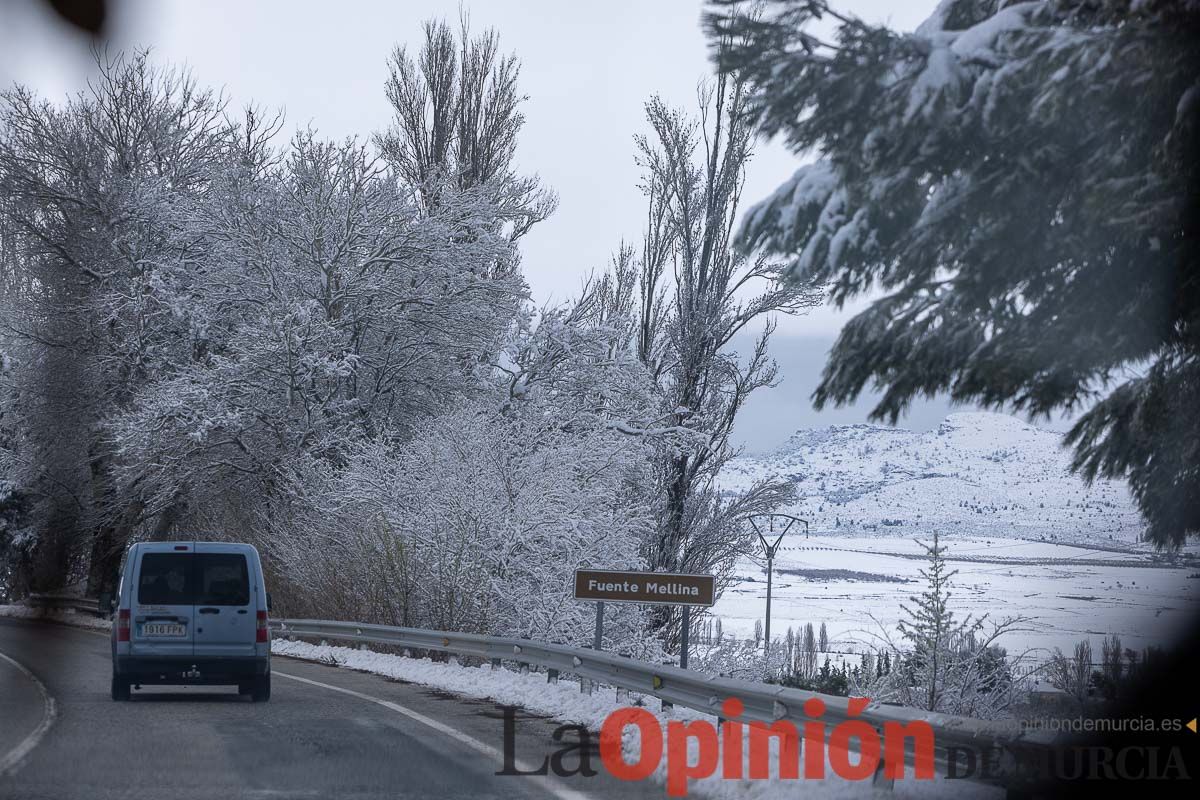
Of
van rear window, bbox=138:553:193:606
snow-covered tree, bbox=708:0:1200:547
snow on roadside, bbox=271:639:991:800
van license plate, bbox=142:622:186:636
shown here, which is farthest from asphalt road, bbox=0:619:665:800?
snow-covered tree, bbox=708:0:1200:547

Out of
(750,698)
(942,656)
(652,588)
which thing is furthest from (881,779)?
(942,656)

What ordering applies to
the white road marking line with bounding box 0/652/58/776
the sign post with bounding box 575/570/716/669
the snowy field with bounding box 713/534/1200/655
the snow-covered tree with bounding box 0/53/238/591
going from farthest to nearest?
the snow-covered tree with bounding box 0/53/238/591 < the sign post with bounding box 575/570/716/669 < the snowy field with bounding box 713/534/1200/655 < the white road marking line with bounding box 0/652/58/776

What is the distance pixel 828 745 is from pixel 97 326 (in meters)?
32.6

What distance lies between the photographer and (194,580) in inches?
645

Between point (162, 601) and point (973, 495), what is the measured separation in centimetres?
11465

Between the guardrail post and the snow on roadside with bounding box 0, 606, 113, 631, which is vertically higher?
the guardrail post

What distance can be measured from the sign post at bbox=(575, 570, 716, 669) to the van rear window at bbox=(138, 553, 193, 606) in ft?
15.4

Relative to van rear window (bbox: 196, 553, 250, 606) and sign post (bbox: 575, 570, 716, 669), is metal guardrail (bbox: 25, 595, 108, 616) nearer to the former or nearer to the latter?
van rear window (bbox: 196, 553, 250, 606)

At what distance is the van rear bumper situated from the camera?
15.9 m

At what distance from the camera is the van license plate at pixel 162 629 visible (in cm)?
1602

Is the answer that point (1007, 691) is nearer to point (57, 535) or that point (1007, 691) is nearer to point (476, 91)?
point (476, 91)

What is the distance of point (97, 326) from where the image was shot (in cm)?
3759

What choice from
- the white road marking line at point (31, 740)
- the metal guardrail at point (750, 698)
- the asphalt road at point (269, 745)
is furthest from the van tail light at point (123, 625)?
the metal guardrail at point (750, 698)

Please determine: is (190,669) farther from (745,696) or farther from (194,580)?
(745,696)
